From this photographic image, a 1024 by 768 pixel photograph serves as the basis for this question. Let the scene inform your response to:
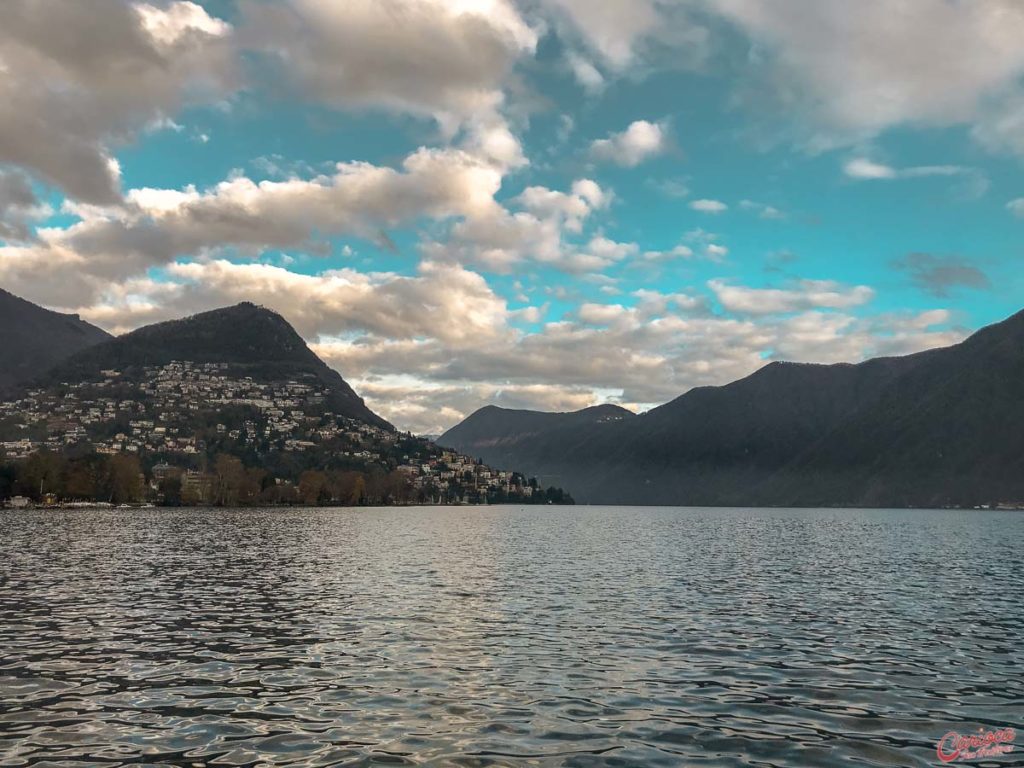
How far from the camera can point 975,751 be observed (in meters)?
22.2

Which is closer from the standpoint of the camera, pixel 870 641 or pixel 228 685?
pixel 228 685

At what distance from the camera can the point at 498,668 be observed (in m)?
32.1

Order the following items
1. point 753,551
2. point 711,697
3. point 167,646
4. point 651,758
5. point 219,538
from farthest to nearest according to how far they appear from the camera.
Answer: point 219,538 < point 753,551 < point 167,646 < point 711,697 < point 651,758

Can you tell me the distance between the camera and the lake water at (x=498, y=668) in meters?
22.2

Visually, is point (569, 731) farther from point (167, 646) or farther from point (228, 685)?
point (167, 646)

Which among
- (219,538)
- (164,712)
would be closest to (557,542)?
(219,538)

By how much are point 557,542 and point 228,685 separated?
98234 millimetres

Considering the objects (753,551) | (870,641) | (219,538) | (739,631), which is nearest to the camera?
(870,641)

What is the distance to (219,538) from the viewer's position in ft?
399

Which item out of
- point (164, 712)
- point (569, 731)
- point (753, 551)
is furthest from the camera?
point (753, 551)

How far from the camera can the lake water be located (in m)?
22.2

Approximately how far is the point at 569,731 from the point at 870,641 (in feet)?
74.7

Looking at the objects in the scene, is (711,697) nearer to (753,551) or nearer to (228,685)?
(228,685)

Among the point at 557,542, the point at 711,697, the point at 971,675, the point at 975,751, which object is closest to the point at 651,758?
the point at 711,697
